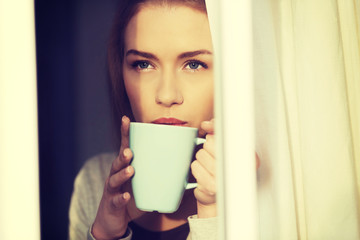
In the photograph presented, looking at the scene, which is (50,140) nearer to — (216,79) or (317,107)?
(216,79)

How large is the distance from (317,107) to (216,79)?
190 mm

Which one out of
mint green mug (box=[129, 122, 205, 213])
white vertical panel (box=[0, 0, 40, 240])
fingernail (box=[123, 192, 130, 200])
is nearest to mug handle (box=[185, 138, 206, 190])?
mint green mug (box=[129, 122, 205, 213])

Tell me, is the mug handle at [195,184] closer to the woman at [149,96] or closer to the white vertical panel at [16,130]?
the woman at [149,96]

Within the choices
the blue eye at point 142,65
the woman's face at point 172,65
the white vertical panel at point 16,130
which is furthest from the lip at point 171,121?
the white vertical panel at point 16,130

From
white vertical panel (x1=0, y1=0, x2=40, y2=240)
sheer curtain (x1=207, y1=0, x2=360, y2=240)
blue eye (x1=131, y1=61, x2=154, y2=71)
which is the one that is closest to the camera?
white vertical panel (x1=0, y1=0, x2=40, y2=240)

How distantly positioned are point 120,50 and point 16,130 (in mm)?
285

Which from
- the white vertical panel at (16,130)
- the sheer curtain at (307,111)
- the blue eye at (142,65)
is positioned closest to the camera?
the white vertical panel at (16,130)

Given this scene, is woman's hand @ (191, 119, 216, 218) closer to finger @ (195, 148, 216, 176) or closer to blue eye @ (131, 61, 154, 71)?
finger @ (195, 148, 216, 176)

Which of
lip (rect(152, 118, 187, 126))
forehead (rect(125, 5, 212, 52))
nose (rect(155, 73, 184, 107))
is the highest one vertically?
forehead (rect(125, 5, 212, 52))

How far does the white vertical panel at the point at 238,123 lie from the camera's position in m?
0.47

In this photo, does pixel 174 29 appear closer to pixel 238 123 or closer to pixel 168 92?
pixel 168 92

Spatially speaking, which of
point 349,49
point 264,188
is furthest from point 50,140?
point 349,49

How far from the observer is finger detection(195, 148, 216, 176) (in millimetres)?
583

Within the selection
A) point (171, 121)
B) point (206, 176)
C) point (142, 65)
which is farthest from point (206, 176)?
point (142, 65)
